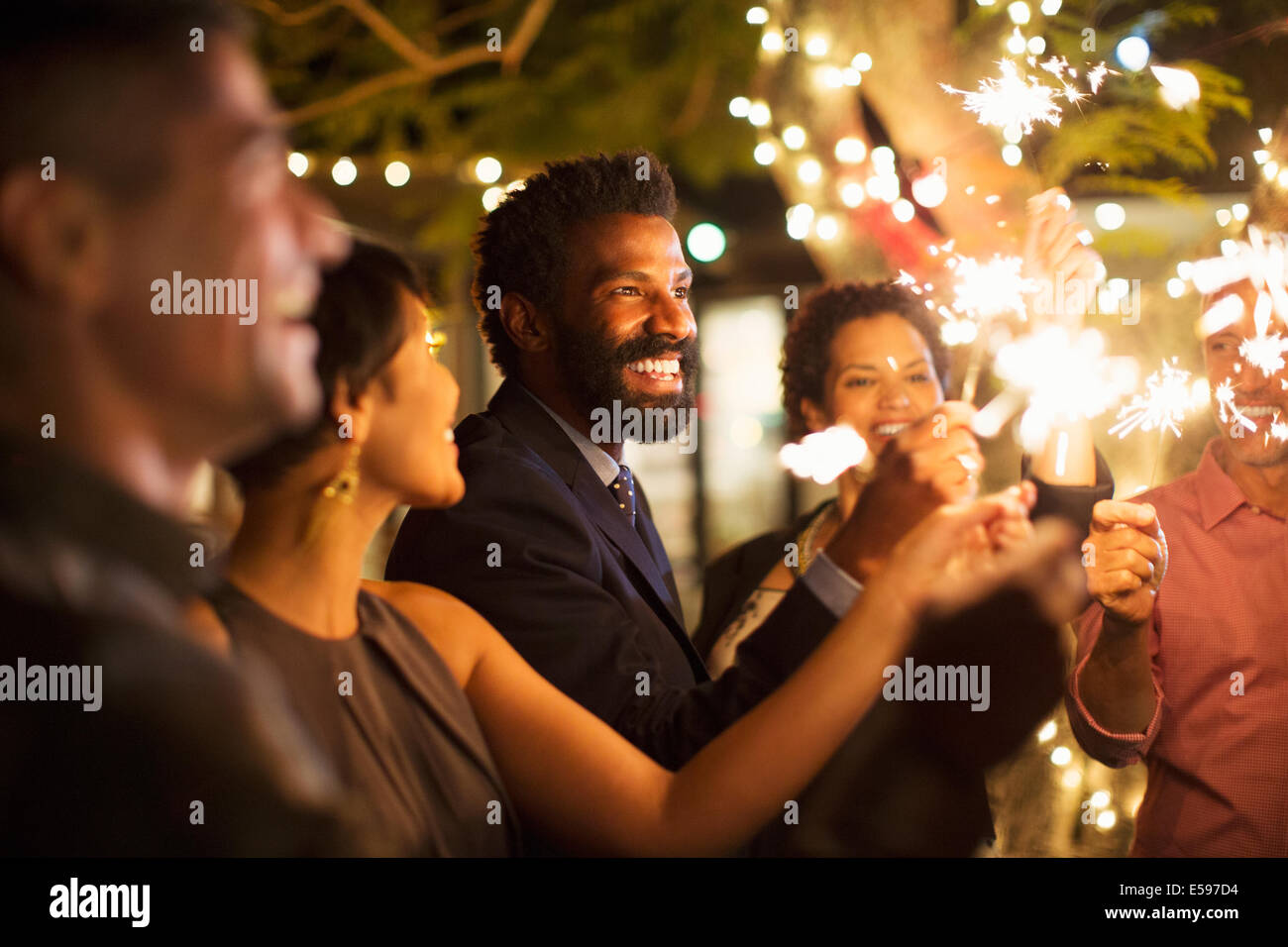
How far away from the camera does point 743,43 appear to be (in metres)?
4.66

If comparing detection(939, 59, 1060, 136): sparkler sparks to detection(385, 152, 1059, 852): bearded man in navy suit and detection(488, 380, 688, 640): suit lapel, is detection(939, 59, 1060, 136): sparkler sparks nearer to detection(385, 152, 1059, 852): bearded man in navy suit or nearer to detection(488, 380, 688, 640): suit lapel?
detection(385, 152, 1059, 852): bearded man in navy suit

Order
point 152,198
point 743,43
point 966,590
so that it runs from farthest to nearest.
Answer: point 743,43
point 966,590
point 152,198

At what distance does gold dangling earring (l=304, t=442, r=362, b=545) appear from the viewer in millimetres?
1503

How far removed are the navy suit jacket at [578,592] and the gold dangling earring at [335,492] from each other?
40cm

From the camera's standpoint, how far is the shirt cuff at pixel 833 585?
5.50 feet

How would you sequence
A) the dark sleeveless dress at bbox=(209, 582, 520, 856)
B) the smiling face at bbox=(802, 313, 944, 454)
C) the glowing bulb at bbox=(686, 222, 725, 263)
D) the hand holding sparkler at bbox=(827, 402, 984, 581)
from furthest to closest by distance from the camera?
the glowing bulb at bbox=(686, 222, 725, 263)
the smiling face at bbox=(802, 313, 944, 454)
the hand holding sparkler at bbox=(827, 402, 984, 581)
the dark sleeveless dress at bbox=(209, 582, 520, 856)

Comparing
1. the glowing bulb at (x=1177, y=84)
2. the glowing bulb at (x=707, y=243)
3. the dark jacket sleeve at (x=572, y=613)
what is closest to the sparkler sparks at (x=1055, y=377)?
the glowing bulb at (x=1177, y=84)

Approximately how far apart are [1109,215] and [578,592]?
1.61 meters

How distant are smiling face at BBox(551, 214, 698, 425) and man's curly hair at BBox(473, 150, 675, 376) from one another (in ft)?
0.11

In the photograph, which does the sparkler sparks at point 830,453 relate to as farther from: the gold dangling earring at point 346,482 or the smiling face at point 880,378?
the gold dangling earring at point 346,482

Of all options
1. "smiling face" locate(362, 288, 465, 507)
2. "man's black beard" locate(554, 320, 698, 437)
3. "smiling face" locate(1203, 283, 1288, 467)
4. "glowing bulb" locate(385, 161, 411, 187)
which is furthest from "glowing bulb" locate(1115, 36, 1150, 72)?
"glowing bulb" locate(385, 161, 411, 187)
